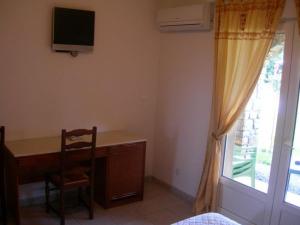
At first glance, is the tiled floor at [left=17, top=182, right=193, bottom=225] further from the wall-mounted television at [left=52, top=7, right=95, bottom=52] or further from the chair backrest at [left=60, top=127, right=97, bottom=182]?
the wall-mounted television at [left=52, top=7, right=95, bottom=52]

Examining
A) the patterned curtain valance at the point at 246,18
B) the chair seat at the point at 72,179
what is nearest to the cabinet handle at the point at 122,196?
the chair seat at the point at 72,179

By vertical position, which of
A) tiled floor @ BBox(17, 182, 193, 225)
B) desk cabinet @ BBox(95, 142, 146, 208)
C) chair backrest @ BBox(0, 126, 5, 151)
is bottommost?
tiled floor @ BBox(17, 182, 193, 225)

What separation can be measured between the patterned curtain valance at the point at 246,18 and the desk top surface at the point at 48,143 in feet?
4.94

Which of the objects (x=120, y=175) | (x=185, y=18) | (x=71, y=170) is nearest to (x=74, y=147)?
(x=71, y=170)

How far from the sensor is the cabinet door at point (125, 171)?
3.40m

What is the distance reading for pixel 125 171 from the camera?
3.50 meters

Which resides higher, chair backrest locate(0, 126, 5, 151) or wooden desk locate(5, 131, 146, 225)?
chair backrest locate(0, 126, 5, 151)

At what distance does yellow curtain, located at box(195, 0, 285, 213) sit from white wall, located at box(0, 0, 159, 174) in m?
1.15

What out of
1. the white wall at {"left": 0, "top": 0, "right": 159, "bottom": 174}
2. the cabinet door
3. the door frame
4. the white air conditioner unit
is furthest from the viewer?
the cabinet door

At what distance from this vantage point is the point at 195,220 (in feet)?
7.14

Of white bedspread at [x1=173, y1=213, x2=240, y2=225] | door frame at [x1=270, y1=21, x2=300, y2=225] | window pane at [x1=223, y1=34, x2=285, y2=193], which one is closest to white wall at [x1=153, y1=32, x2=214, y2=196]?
window pane at [x1=223, y1=34, x2=285, y2=193]

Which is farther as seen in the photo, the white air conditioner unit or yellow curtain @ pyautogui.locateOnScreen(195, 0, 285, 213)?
the white air conditioner unit

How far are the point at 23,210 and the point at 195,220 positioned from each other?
2.05 m

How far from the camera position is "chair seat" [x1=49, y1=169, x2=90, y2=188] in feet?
9.85
